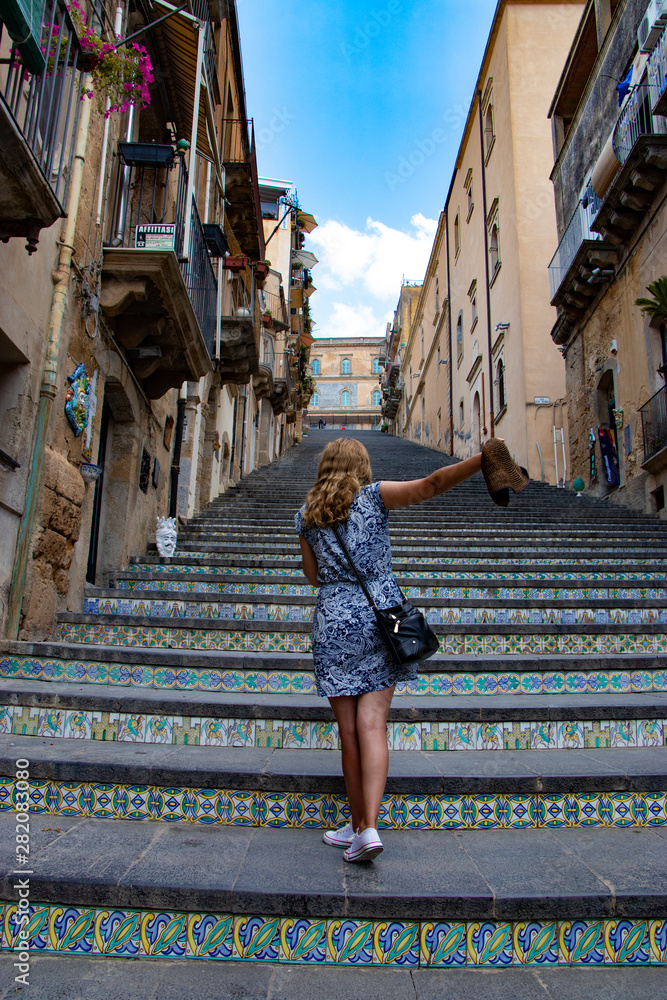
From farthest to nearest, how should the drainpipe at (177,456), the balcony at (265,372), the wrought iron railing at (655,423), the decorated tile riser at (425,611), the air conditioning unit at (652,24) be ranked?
the balcony at (265,372), the air conditioning unit at (652,24), the wrought iron railing at (655,423), the drainpipe at (177,456), the decorated tile riser at (425,611)

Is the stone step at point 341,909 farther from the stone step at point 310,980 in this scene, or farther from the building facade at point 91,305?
the building facade at point 91,305

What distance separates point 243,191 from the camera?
14.2 metres

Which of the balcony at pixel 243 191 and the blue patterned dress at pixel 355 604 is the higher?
the balcony at pixel 243 191

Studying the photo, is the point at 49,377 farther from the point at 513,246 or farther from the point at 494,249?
the point at 494,249

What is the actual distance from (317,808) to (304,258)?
35.3m

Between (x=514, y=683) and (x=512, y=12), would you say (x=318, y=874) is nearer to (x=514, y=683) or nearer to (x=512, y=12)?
(x=514, y=683)

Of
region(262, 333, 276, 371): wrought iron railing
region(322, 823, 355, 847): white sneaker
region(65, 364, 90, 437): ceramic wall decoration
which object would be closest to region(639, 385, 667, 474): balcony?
region(65, 364, 90, 437): ceramic wall decoration

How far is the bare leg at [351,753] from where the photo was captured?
2.42 m

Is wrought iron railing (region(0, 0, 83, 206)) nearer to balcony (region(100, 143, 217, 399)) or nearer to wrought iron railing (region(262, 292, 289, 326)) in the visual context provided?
balcony (region(100, 143, 217, 399))

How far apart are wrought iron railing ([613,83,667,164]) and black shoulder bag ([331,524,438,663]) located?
10.4 meters

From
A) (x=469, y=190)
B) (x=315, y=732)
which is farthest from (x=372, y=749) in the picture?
(x=469, y=190)

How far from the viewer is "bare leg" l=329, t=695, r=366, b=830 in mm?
2416

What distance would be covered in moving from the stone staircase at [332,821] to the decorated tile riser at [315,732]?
0.01 meters

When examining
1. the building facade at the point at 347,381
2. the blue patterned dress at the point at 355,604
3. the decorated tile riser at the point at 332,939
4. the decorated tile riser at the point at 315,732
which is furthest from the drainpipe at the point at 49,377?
the building facade at the point at 347,381
